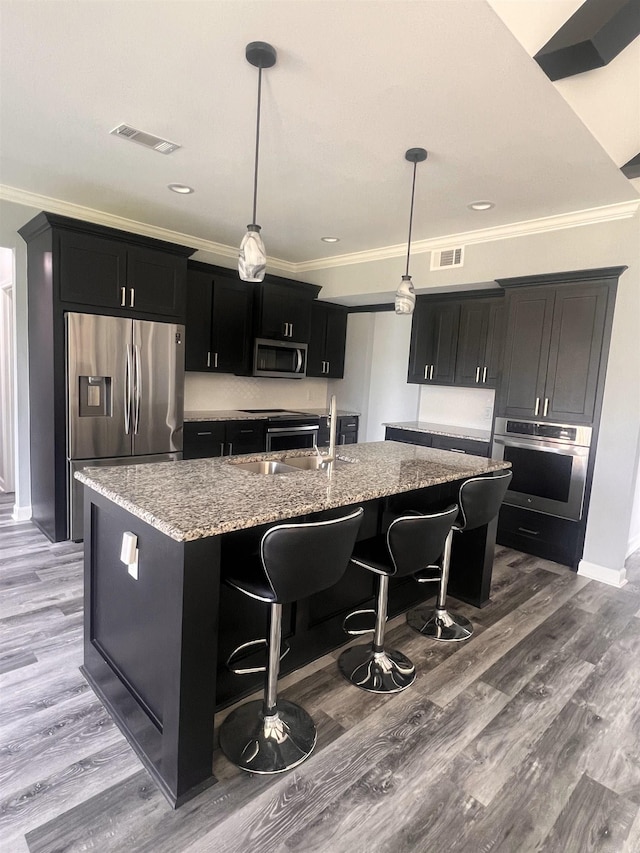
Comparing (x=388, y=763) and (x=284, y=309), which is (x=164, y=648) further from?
(x=284, y=309)

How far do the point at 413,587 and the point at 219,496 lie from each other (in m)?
1.75

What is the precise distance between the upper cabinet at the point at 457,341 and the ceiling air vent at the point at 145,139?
3090 mm

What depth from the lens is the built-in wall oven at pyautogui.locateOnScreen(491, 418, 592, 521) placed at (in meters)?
3.69

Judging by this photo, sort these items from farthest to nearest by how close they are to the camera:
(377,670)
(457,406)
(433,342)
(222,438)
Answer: (457,406), (433,342), (222,438), (377,670)

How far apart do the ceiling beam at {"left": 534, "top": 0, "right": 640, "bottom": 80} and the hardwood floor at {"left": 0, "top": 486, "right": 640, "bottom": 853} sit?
9.16 feet

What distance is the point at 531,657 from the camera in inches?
101

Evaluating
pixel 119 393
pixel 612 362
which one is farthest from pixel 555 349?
pixel 119 393

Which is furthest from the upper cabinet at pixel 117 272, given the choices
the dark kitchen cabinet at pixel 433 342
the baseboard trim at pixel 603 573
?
the baseboard trim at pixel 603 573

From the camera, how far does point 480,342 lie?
4648 mm

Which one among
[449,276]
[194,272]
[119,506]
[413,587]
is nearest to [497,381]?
[449,276]

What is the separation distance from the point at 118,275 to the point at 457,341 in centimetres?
326

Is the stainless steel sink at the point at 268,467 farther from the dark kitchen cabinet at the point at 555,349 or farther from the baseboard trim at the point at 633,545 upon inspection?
the baseboard trim at the point at 633,545

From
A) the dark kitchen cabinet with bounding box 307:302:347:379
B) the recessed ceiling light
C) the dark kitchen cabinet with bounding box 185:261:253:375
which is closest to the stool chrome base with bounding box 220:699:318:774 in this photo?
the recessed ceiling light

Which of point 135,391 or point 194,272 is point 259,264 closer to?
point 135,391
